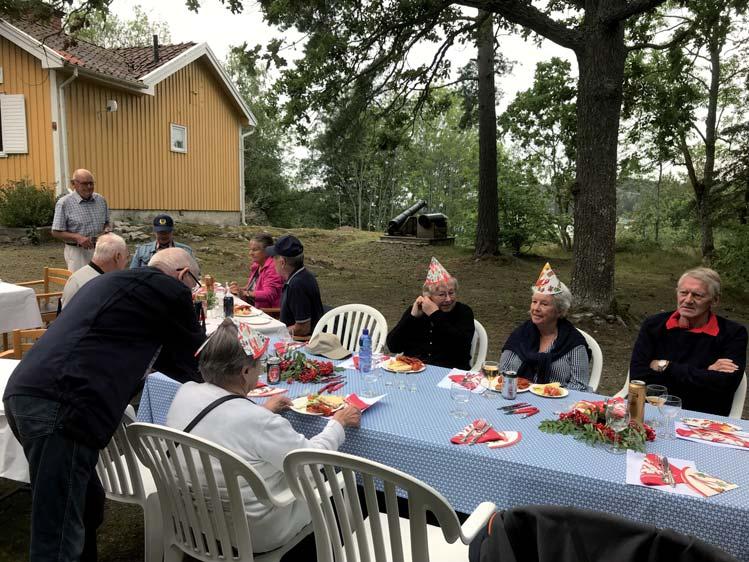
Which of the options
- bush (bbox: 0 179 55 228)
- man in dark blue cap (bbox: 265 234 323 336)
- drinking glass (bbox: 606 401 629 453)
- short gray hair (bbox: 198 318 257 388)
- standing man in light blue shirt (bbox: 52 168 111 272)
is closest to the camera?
short gray hair (bbox: 198 318 257 388)

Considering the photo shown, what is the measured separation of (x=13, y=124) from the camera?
1259cm

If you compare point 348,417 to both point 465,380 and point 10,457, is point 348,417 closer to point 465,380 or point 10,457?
point 465,380

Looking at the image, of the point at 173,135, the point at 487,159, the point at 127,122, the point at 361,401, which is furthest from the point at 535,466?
the point at 173,135

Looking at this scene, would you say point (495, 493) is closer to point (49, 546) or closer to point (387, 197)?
point (49, 546)

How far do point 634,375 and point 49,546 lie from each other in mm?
3192

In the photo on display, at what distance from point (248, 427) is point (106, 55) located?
16407mm

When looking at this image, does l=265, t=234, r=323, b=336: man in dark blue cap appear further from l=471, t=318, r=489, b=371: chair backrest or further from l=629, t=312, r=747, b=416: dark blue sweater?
l=629, t=312, r=747, b=416: dark blue sweater

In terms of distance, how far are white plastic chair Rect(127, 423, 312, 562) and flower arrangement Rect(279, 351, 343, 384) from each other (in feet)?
3.23

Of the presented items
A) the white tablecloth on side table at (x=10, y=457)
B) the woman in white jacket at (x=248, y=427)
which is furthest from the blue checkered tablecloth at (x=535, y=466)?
the white tablecloth on side table at (x=10, y=457)

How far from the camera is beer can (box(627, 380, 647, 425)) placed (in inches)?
96.3

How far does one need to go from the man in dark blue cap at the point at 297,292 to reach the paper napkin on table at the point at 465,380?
1.85 m

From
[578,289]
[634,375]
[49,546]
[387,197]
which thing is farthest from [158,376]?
[387,197]

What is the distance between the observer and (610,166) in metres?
7.77

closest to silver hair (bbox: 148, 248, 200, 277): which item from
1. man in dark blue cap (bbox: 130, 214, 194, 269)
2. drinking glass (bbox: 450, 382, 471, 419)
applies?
drinking glass (bbox: 450, 382, 471, 419)
